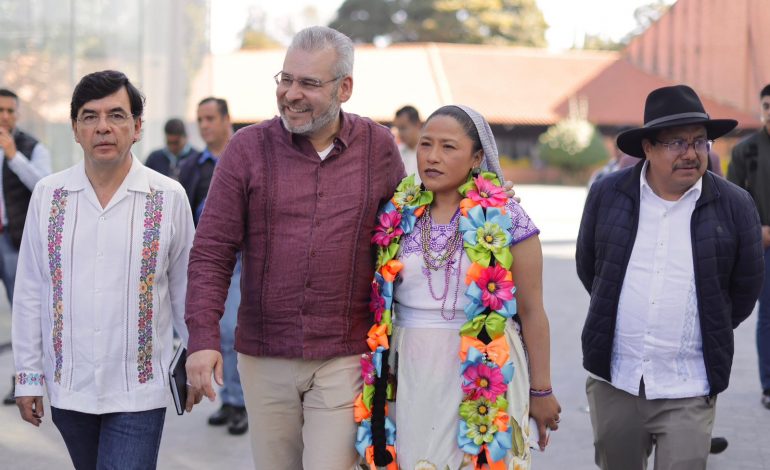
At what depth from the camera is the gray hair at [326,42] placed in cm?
339

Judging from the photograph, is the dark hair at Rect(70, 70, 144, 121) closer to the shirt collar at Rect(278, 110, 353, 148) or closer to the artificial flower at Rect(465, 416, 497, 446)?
the shirt collar at Rect(278, 110, 353, 148)

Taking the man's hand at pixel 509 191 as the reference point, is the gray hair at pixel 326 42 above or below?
above

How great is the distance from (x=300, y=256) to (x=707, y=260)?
5.29ft

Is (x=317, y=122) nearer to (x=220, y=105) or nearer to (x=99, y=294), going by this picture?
(x=99, y=294)

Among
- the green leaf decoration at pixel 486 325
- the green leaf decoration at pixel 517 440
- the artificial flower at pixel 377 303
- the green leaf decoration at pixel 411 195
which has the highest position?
the green leaf decoration at pixel 411 195

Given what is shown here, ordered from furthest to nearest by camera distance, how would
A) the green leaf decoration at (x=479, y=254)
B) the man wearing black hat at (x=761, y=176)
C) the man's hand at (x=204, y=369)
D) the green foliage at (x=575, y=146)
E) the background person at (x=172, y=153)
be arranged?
the green foliage at (x=575, y=146)
the background person at (x=172, y=153)
the man wearing black hat at (x=761, y=176)
the green leaf decoration at (x=479, y=254)
the man's hand at (x=204, y=369)

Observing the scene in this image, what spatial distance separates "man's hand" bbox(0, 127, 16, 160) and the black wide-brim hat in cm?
416

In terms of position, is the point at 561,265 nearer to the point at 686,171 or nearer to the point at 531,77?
the point at 686,171

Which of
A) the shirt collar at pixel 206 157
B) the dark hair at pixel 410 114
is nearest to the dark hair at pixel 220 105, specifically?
the shirt collar at pixel 206 157

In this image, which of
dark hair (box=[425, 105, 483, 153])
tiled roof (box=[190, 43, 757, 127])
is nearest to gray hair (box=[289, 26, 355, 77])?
dark hair (box=[425, 105, 483, 153])

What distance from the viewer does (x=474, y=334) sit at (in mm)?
3305

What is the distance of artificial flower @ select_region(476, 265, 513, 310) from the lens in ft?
10.7

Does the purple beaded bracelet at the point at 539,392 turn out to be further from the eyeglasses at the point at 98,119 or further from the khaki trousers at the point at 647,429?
the eyeglasses at the point at 98,119

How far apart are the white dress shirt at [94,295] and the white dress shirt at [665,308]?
6.06ft
